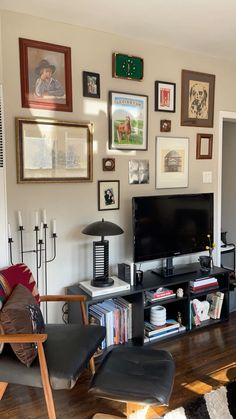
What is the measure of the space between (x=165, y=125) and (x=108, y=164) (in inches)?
29.3

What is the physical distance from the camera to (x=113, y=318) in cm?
283

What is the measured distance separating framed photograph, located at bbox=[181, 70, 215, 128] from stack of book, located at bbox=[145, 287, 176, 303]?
5.48 feet

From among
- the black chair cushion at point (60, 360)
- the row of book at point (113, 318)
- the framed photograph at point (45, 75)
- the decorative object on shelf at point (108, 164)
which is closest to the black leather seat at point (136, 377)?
the black chair cushion at point (60, 360)

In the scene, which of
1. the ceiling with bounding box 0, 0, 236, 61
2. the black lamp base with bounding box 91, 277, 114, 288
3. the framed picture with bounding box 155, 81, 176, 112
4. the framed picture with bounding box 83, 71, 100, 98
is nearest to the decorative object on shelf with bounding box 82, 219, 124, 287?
the black lamp base with bounding box 91, 277, 114, 288

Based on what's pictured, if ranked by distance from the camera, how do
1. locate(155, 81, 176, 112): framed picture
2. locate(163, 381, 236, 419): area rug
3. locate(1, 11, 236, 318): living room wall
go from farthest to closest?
Answer: locate(155, 81, 176, 112): framed picture → locate(1, 11, 236, 318): living room wall → locate(163, 381, 236, 419): area rug

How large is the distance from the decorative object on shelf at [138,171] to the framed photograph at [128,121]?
14 centimetres

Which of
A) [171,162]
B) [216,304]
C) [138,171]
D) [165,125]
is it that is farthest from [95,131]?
[216,304]

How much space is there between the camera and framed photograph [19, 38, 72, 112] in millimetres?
2633

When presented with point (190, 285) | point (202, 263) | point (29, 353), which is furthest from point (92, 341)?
point (202, 263)

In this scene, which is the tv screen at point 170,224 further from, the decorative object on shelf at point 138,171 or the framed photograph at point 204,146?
the framed photograph at point 204,146

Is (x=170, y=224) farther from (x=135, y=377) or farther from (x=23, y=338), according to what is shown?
(x=23, y=338)

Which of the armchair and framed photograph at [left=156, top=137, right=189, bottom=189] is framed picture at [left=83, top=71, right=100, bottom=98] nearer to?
framed photograph at [left=156, top=137, right=189, bottom=189]

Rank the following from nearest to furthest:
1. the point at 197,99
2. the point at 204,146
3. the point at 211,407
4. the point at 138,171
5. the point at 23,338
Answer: the point at 23,338 → the point at 211,407 → the point at 138,171 → the point at 197,99 → the point at 204,146

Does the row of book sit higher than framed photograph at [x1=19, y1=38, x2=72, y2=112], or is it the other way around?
framed photograph at [x1=19, y1=38, x2=72, y2=112]
